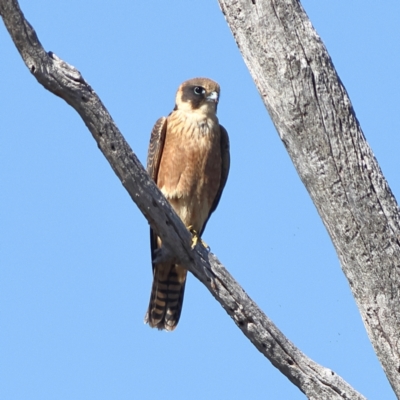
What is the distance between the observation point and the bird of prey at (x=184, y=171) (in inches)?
218

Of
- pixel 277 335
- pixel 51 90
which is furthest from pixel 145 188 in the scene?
pixel 277 335

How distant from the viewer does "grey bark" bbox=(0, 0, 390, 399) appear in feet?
11.0

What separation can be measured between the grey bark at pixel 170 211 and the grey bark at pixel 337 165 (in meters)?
0.02

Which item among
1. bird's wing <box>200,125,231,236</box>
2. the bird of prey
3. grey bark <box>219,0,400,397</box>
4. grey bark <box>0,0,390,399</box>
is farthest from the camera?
bird's wing <box>200,125,231,236</box>

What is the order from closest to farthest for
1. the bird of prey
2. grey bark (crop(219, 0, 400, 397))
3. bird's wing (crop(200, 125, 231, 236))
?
1. grey bark (crop(219, 0, 400, 397))
2. the bird of prey
3. bird's wing (crop(200, 125, 231, 236))

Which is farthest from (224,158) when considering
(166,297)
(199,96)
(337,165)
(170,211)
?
(337,165)

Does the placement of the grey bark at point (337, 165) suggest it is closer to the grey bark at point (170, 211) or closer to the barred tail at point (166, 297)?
the grey bark at point (170, 211)

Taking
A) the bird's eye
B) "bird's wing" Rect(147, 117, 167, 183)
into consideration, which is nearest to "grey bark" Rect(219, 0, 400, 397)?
"bird's wing" Rect(147, 117, 167, 183)

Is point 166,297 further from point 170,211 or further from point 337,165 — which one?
point 337,165

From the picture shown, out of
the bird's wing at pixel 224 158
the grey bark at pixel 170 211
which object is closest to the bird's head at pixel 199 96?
the bird's wing at pixel 224 158

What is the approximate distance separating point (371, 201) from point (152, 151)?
2299mm

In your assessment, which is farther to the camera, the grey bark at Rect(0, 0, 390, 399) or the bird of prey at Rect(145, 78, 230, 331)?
the bird of prey at Rect(145, 78, 230, 331)

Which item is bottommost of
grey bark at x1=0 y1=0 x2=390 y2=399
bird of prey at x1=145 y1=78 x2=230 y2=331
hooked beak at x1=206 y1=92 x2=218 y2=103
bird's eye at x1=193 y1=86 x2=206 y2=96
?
grey bark at x1=0 y1=0 x2=390 y2=399

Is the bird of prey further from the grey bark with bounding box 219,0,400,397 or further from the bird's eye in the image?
the grey bark with bounding box 219,0,400,397
